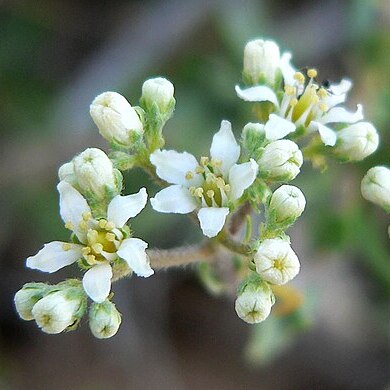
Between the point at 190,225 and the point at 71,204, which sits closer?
the point at 71,204

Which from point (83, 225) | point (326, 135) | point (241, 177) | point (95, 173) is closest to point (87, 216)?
point (83, 225)

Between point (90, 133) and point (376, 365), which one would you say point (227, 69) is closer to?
point (90, 133)

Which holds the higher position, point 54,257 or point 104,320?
point 54,257

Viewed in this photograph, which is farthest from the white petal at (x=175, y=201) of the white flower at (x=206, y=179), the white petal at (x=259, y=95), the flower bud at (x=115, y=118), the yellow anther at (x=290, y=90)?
the yellow anther at (x=290, y=90)

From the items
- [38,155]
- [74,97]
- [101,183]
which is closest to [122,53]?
[74,97]

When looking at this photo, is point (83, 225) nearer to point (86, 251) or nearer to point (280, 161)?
point (86, 251)

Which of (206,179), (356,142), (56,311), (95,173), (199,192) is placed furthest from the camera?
(356,142)
